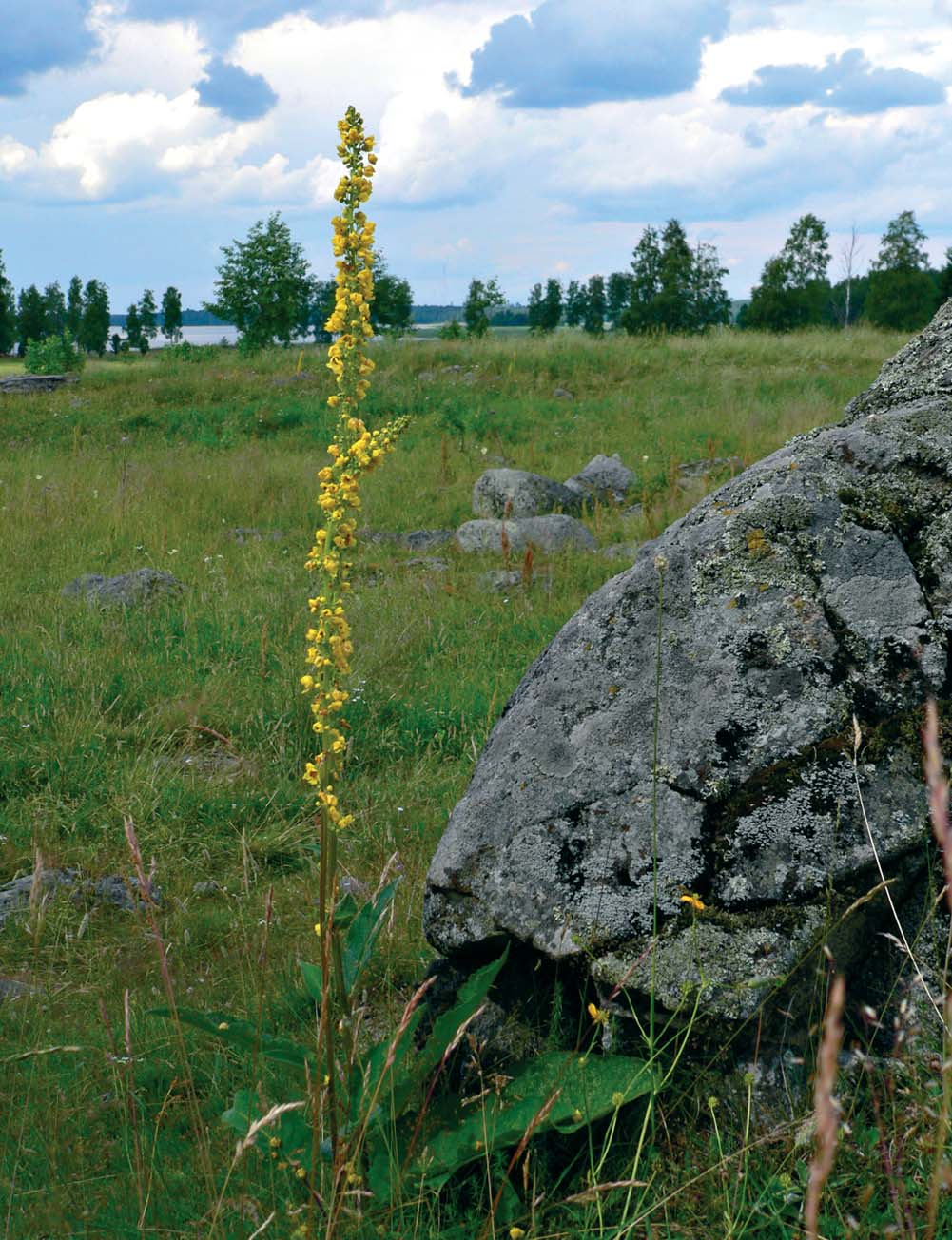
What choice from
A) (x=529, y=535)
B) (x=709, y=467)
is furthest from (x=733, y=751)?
(x=709, y=467)

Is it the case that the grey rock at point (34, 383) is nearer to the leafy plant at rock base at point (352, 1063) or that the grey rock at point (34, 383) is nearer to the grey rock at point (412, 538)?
the grey rock at point (412, 538)

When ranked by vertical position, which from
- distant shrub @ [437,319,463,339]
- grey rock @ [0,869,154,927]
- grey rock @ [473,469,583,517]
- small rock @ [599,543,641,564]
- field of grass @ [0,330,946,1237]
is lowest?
grey rock @ [0,869,154,927]

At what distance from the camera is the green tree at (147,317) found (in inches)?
3957

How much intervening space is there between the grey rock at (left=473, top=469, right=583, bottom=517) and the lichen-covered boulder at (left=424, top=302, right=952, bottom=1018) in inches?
294

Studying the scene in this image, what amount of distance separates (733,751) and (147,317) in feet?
357

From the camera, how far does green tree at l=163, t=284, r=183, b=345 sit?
105 metres

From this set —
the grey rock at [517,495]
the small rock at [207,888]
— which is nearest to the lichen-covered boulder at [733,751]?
the small rock at [207,888]

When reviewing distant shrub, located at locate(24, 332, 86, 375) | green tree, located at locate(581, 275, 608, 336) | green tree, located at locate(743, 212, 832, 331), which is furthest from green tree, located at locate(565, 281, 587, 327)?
distant shrub, located at locate(24, 332, 86, 375)

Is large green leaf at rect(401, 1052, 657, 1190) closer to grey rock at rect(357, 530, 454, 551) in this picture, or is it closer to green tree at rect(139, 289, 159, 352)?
grey rock at rect(357, 530, 454, 551)

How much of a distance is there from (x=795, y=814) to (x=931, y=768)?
1.30 m

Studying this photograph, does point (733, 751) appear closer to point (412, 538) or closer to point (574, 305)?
point (412, 538)

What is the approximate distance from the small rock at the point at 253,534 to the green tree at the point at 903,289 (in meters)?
60.6

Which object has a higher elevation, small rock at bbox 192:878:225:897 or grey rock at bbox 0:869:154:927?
grey rock at bbox 0:869:154:927

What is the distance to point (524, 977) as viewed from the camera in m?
2.58
